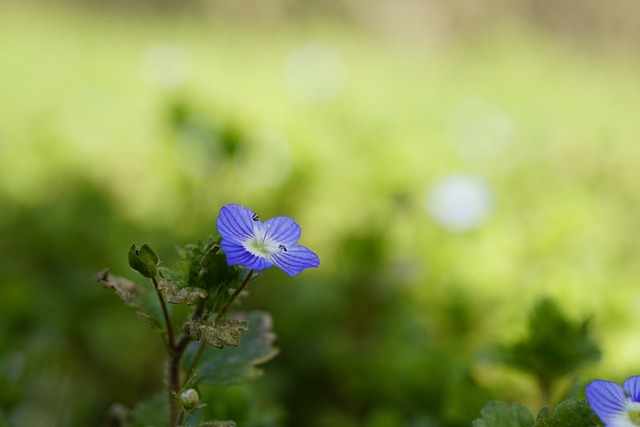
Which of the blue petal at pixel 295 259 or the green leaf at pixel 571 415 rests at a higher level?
the blue petal at pixel 295 259

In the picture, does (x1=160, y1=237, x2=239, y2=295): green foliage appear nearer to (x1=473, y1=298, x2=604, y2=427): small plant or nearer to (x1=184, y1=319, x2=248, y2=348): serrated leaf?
(x1=184, y1=319, x2=248, y2=348): serrated leaf

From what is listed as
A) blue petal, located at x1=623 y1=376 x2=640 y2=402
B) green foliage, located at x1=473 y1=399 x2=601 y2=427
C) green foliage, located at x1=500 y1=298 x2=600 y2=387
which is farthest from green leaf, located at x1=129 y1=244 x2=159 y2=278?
green foliage, located at x1=500 y1=298 x2=600 y2=387

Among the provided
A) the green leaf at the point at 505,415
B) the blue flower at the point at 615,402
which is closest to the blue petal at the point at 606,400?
the blue flower at the point at 615,402

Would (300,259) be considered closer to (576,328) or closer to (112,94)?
(576,328)

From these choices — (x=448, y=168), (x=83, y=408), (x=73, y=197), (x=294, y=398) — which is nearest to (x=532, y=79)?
(x=448, y=168)

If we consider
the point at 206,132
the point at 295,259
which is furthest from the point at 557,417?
the point at 206,132

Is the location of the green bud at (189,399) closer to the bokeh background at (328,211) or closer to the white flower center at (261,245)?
the white flower center at (261,245)
